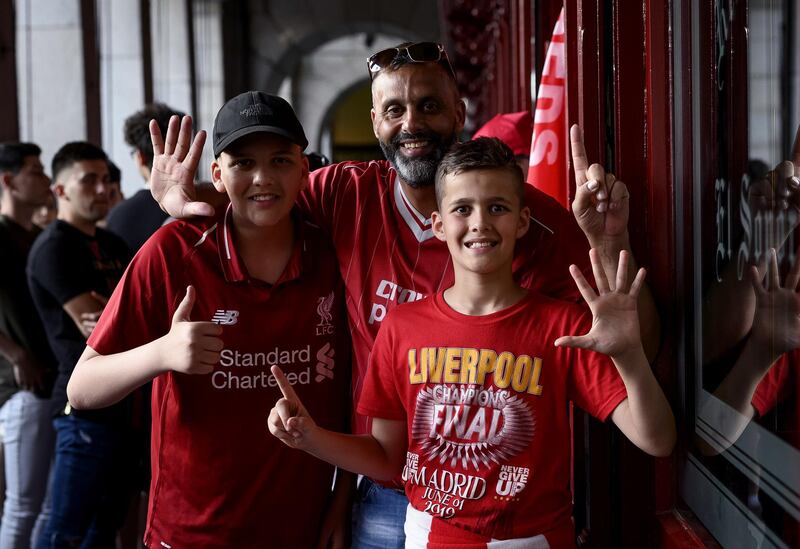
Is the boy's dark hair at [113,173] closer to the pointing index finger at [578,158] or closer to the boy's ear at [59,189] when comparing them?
the boy's ear at [59,189]

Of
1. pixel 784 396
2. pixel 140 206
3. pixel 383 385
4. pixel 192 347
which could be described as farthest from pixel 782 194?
pixel 140 206

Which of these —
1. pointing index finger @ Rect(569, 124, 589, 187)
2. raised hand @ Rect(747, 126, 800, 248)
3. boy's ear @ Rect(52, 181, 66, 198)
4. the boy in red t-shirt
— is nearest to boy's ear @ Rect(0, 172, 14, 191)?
boy's ear @ Rect(52, 181, 66, 198)

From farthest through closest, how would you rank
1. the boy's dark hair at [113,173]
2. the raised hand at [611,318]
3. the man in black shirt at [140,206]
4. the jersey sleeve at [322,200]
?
the boy's dark hair at [113,173]
the man in black shirt at [140,206]
the jersey sleeve at [322,200]
the raised hand at [611,318]

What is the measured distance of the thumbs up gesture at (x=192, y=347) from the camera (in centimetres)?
153

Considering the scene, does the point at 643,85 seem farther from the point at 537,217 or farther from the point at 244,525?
the point at 244,525

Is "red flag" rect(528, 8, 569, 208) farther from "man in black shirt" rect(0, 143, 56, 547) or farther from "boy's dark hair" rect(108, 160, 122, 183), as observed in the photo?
"man in black shirt" rect(0, 143, 56, 547)

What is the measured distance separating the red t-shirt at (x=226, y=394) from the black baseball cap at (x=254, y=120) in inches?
8.2

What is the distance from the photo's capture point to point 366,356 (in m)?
1.82

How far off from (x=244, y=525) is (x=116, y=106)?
6.85 m

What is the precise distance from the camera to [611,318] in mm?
1316

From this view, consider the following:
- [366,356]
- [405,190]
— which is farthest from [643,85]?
[366,356]

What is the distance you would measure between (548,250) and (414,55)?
55cm

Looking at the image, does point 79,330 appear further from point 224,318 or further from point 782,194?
point 782,194

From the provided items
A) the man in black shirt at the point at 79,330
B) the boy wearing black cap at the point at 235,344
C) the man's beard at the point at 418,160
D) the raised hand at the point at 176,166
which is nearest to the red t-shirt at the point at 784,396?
the man's beard at the point at 418,160
